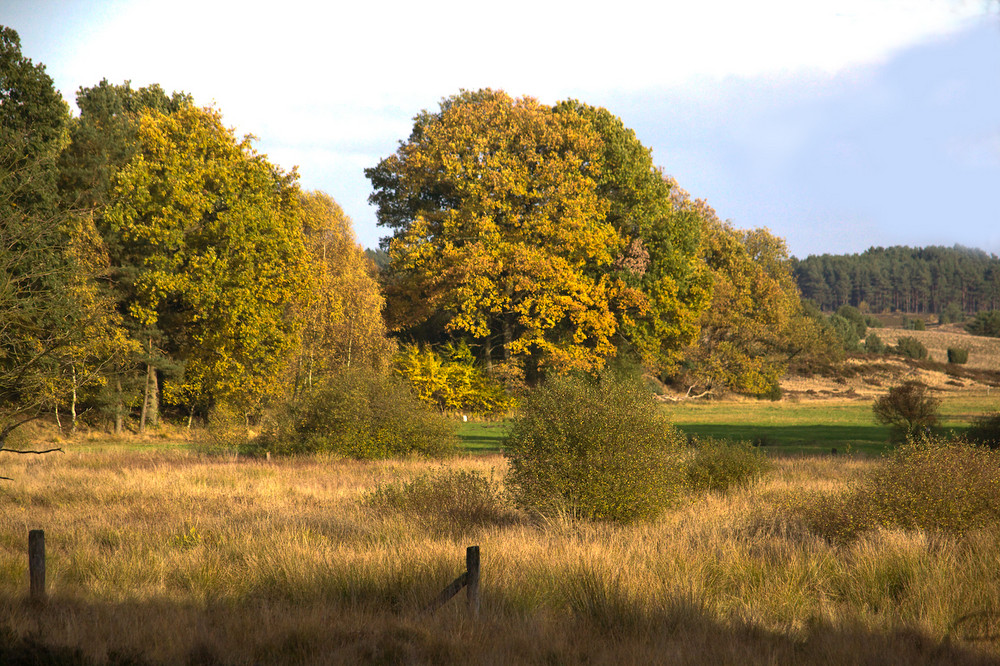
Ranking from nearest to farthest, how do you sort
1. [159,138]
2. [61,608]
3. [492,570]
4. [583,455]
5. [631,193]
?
[61,608] → [492,570] → [583,455] → [159,138] → [631,193]

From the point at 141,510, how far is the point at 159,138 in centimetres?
2194

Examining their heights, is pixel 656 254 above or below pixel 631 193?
below

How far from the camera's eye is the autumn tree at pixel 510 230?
39.9m

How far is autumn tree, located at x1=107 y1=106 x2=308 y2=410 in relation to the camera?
1247 inches

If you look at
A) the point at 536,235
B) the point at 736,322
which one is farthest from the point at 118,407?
the point at 736,322

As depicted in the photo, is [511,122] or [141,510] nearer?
[141,510]

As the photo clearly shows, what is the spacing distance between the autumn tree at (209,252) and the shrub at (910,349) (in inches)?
2866

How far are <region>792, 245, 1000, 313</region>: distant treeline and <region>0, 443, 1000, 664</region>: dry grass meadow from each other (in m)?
164

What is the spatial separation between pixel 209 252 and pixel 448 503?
2175 cm

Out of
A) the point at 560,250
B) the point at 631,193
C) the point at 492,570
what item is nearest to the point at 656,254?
the point at 631,193

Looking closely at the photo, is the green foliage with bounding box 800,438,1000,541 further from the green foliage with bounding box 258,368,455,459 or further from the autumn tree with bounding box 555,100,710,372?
the autumn tree with bounding box 555,100,710,372

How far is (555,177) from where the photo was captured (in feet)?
132

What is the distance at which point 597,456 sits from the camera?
1312 centimetres

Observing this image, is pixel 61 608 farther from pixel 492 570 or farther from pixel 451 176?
pixel 451 176
